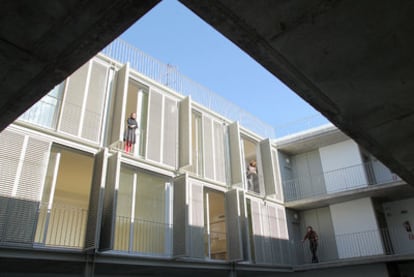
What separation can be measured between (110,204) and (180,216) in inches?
107

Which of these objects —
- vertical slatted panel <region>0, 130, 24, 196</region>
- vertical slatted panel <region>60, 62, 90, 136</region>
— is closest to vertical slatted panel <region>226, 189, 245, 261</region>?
vertical slatted panel <region>60, 62, 90, 136</region>

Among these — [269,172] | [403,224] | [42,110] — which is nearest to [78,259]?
[42,110]

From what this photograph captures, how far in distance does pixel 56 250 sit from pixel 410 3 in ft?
29.1

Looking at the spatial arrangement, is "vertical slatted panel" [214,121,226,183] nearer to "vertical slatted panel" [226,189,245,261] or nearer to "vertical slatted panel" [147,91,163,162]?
"vertical slatted panel" [226,189,245,261]

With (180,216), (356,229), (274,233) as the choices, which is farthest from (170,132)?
(356,229)

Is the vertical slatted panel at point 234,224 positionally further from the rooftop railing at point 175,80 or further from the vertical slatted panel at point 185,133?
the rooftop railing at point 175,80

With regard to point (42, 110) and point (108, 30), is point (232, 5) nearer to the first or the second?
point (108, 30)

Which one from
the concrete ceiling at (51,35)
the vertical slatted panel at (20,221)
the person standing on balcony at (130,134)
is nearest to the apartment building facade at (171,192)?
the vertical slatted panel at (20,221)

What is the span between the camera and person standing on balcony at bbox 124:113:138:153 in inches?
467

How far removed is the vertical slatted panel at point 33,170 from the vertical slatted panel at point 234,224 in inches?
287

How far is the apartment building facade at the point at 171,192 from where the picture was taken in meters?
9.32

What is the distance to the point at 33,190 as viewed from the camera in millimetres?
8758

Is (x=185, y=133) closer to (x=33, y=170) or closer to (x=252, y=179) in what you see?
(x=252, y=179)

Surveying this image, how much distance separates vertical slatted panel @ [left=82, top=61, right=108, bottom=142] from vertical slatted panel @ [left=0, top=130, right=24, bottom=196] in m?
1.97
